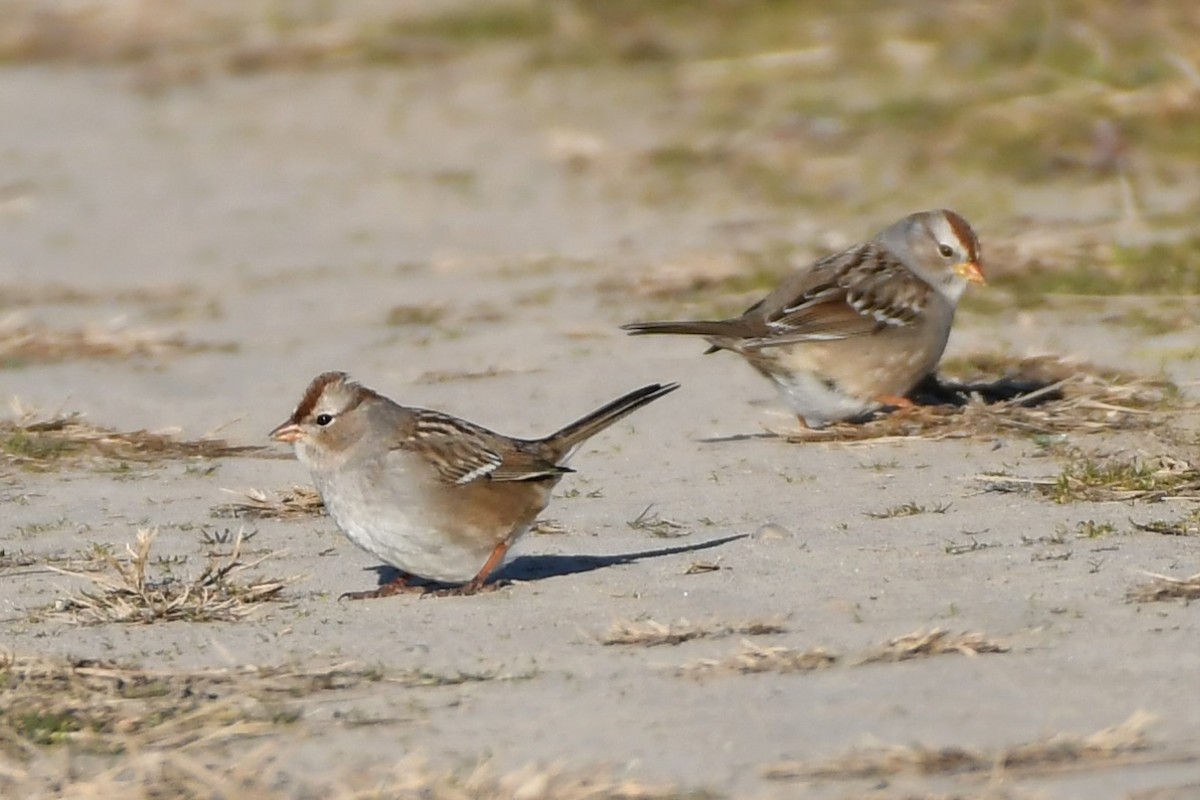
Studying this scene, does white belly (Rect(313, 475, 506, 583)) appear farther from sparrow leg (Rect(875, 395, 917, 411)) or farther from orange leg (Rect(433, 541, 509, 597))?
sparrow leg (Rect(875, 395, 917, 411))

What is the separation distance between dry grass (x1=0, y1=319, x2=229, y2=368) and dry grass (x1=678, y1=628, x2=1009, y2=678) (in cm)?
566

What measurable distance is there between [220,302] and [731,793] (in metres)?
7.80

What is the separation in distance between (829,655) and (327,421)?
6.29ft

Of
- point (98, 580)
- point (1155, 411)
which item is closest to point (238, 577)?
point (98, 580)

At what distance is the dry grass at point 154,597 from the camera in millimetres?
5891

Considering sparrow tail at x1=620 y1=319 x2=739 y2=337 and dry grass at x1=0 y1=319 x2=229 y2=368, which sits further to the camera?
dry grass at x1=0 y1=319 x2=229 y2=368

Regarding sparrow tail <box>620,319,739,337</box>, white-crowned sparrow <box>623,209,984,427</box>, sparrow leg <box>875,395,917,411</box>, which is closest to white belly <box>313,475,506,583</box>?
sparrow tail <box>620,319,739,337</box>

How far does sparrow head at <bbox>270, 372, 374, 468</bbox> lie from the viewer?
21.2 feet

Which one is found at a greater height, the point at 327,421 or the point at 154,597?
the point at 327,421

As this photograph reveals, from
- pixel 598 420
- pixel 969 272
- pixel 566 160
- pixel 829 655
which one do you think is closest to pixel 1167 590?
pixel 829 655

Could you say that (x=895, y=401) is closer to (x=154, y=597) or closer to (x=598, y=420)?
(x=598, y=420)

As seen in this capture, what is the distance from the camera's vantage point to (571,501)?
7410 mm

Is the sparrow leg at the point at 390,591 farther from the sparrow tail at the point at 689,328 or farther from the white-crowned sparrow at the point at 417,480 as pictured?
the sparrow tail at the point at 689,328

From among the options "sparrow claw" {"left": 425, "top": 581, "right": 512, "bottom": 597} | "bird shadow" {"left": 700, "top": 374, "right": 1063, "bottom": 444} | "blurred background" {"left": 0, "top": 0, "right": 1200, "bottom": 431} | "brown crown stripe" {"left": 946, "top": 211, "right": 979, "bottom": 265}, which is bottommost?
"blurred background" {"left": 0, "top": 0, "right": 1200, "bottom": 431}
